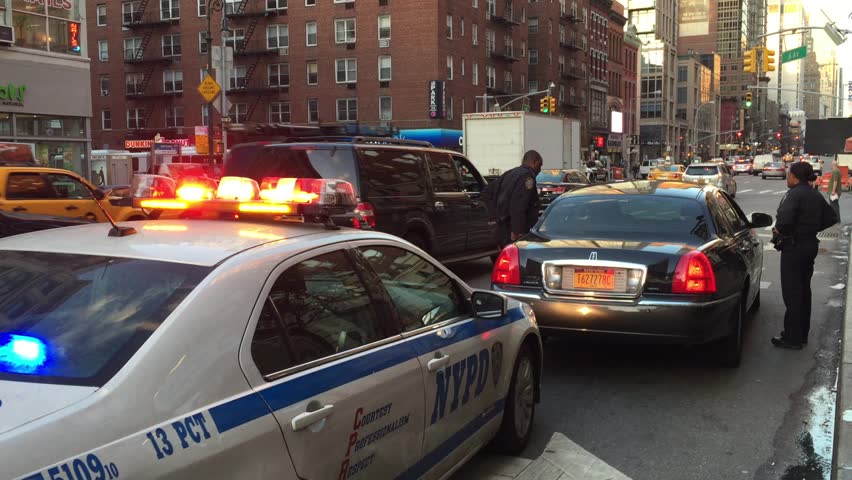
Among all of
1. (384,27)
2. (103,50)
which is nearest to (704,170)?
(384,27)

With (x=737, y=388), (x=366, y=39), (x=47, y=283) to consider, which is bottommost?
(x=737, y=388)

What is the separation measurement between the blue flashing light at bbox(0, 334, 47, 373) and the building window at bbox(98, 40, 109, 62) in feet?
217

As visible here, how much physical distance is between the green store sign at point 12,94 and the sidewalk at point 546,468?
2521 centimetres

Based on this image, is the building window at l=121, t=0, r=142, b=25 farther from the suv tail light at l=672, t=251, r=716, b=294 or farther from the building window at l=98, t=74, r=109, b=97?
the suv tail light at l=672, t=251, r=716, b=294

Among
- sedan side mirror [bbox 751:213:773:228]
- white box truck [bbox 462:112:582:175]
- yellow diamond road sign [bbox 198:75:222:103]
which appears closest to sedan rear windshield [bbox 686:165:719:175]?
white box truck [bbox 462:112:582:175]

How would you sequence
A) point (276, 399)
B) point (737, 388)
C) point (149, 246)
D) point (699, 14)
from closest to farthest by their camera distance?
point (276, 399), point (149, 246), point (737, 388), point (699, 14)

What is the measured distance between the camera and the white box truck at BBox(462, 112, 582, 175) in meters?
27.0

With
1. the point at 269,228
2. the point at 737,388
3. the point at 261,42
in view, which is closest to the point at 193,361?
the point at 269,228

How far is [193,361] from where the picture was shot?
237 cm

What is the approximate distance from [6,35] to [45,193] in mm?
14417

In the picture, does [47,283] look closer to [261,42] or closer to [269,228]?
[269,228]

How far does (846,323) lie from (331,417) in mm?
6734

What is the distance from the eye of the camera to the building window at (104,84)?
62.4 meters

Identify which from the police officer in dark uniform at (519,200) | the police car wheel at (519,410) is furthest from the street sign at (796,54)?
the police car wheel at (519,410)
